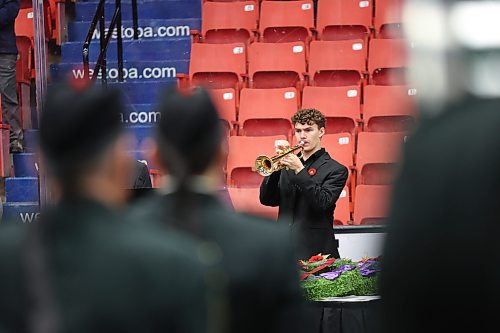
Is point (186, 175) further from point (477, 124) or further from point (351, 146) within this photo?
point (351, 146)

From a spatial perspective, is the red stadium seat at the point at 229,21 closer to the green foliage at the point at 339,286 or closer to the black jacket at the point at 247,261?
the green foliage at the point at 339,286

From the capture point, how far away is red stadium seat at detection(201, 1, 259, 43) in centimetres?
1052

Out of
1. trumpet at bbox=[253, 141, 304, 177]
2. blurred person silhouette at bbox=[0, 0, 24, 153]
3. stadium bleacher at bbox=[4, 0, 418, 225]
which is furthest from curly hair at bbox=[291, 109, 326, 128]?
blurred person silhouette at bbox=[0, 0, 24, 153]

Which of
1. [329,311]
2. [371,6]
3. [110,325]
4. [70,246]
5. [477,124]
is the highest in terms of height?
[371,6]

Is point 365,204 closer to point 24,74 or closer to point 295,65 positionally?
point 295,65

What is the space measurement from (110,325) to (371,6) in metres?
8.94

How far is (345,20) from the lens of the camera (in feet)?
34.1

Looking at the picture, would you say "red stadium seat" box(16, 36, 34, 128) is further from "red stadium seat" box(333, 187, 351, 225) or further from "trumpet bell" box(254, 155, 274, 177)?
"trumpet bell" box(254, 155, 274, 177)

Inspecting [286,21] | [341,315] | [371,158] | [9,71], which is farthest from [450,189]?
[286,21]

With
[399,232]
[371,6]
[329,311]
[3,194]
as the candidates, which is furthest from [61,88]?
[371,6]

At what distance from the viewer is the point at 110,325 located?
6.03ft

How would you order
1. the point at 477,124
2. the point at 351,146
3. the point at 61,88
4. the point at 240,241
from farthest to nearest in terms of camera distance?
the point at 351,146
the point at 240,241
the point at 61,88
the point at 477,124

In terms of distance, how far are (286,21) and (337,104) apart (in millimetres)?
1485

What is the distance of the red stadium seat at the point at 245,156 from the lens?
28.9 feet
